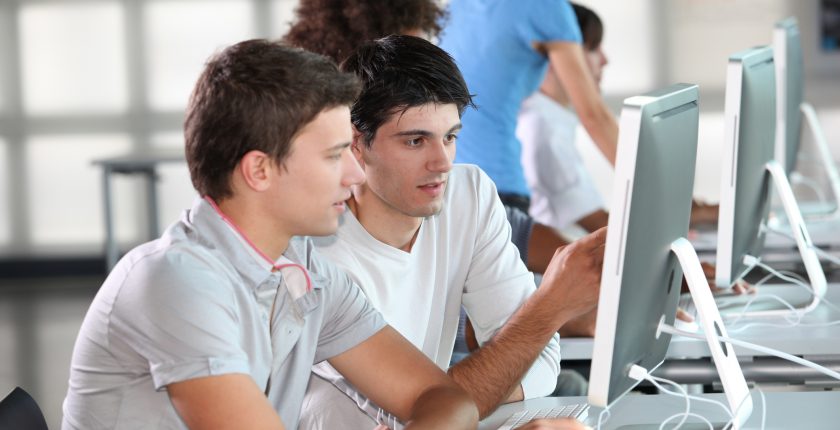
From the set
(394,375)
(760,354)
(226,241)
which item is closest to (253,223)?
(226,241)

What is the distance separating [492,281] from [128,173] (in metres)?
4.37

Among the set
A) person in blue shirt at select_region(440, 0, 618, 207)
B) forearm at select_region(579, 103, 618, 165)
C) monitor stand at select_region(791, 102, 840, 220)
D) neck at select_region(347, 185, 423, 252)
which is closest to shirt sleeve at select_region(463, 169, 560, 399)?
neck at select_region(347, 185, 423, 252)

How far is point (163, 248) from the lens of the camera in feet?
4.35

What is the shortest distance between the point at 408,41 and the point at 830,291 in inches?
46.5

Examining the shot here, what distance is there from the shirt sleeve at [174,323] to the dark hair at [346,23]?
0.97 metres

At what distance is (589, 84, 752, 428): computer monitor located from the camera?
1.27 metres

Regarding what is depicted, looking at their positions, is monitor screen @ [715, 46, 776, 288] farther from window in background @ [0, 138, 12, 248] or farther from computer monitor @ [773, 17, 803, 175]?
window in background @ [0, 138, 12, 248]

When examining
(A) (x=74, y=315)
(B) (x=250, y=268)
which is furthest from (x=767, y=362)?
(A) (x=74, y=315)

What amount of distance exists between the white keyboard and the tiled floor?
235 cm

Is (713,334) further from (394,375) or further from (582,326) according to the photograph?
(582,326)

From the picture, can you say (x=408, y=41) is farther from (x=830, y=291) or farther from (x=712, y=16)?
(x=712, y=16)

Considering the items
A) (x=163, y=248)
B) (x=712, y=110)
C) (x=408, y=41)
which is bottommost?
(x=712, y=110)

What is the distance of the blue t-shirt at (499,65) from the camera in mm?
2873

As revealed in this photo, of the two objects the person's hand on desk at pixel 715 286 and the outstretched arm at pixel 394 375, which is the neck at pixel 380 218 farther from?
the person's hand on desk at pixel 715 286
